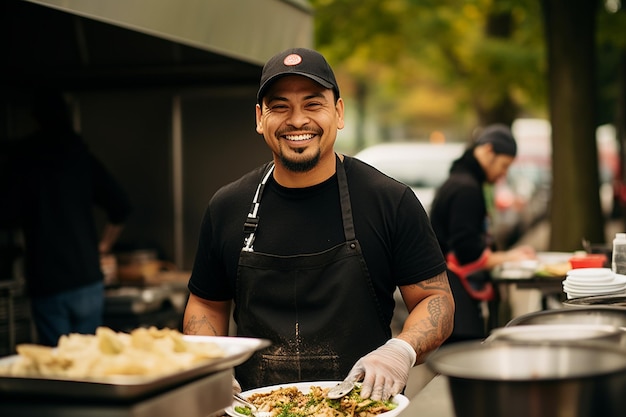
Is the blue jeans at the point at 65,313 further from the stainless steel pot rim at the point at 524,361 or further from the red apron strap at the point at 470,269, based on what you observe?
Answer: the stainless steel pot rim at the point at 524,361

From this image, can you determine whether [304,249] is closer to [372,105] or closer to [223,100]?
[223,100]

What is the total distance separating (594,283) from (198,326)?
5.35ft

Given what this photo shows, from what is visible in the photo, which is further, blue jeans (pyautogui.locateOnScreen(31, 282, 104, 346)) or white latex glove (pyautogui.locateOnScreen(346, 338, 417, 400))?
blue jeans (pyautogui.locateOnScreen(31, 282, 104, 346))

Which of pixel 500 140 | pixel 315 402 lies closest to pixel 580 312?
pixel 315 402

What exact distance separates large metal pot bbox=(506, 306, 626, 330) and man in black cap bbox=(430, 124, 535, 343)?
4.03 m

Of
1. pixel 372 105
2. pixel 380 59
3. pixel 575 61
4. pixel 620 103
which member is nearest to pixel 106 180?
pixel 575 61

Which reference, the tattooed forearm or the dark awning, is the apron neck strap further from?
the dark awning

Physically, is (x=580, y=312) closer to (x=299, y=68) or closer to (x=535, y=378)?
(x=535, y=378)

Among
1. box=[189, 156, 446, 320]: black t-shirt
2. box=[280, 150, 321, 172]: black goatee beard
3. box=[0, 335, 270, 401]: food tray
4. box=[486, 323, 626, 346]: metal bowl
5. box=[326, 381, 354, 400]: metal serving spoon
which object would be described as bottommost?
box=[326, 381, 354, 400]: metal serving spoon

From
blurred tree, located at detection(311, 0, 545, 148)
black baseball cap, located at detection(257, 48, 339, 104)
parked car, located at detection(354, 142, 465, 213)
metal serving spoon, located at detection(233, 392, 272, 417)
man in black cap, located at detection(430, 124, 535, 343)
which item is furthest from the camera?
blurred tree, located at detection(311, 0, 545, 148)

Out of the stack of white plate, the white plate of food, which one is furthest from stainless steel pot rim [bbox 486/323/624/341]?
the stack of white plate

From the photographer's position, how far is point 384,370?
3078 mm

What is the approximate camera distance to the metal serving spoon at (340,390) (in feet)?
9.76

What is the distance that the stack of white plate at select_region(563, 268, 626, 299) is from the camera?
3.80 meters
